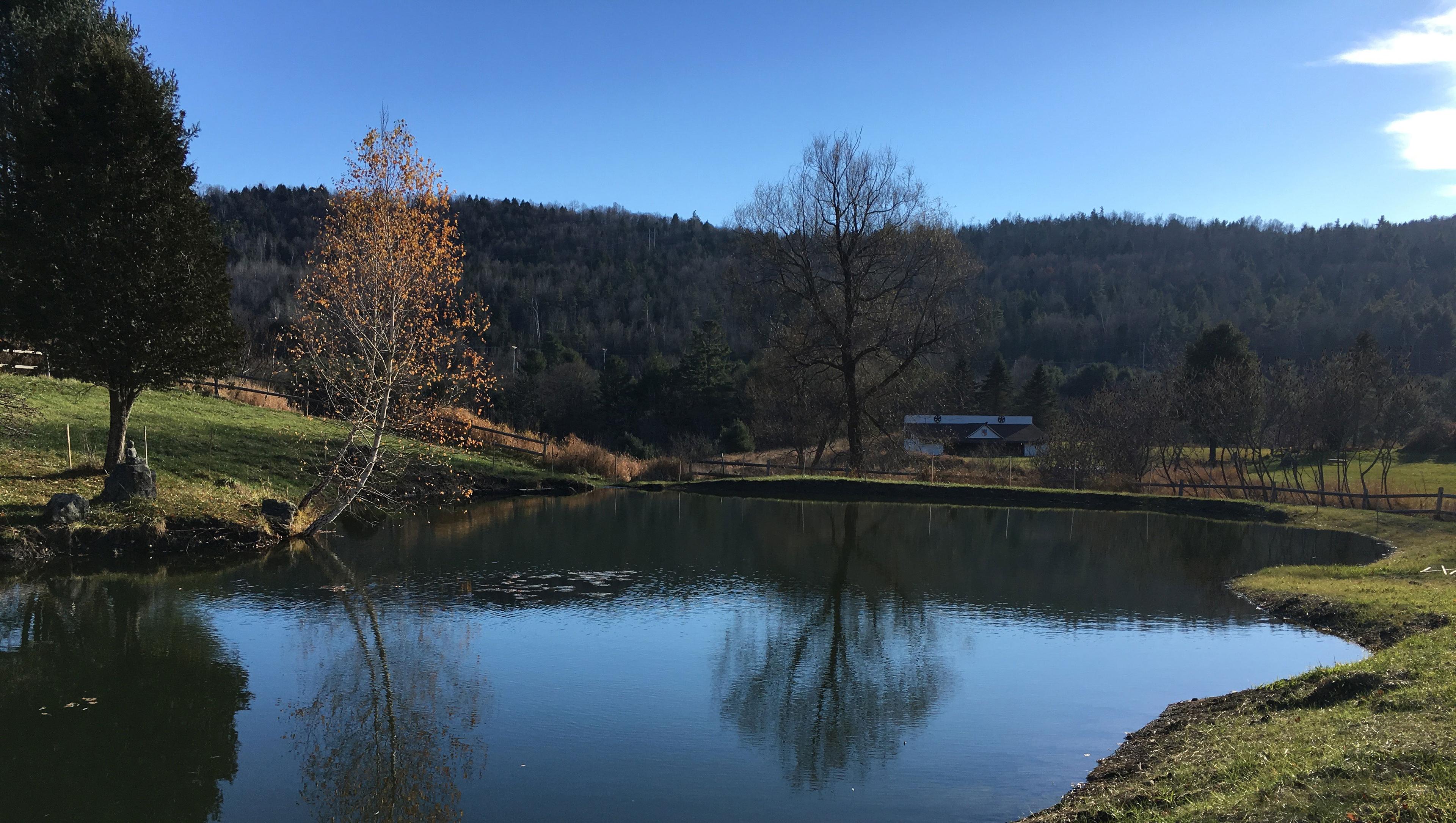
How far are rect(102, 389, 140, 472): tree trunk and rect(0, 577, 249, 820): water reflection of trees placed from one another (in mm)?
5575

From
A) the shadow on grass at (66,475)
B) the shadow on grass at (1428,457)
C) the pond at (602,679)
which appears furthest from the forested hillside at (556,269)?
the pond at (602,679)

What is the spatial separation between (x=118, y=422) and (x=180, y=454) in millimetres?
3408

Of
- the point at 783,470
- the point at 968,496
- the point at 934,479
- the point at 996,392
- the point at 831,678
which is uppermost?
the point at 996,392

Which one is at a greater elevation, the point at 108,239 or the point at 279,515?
the point at 108,239

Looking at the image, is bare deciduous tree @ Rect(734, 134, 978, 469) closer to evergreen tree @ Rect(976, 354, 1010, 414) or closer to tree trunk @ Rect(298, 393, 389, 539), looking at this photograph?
tree trunk @ Rect(298, 393, 389, 539)

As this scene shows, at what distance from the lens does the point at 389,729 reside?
868 cm

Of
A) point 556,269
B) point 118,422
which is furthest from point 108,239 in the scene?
point 556,269

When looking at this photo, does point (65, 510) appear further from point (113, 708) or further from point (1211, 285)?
point (1211, 285)

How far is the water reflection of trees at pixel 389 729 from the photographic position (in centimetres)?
711

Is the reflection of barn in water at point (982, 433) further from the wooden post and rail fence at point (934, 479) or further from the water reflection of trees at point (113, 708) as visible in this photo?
the water reflection of trees at point (113, 708)

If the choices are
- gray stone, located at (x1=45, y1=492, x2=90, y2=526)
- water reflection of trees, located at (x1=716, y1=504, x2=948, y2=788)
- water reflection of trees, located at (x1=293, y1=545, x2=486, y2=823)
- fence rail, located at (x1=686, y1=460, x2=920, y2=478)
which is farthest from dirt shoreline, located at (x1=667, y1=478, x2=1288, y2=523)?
water reflection of trees, located at (x1=293, y1=545, x2=486, y2=823)

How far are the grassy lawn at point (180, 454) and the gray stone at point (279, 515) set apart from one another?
0.36 metres

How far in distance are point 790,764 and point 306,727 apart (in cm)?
451

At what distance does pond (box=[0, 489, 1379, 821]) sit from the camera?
7344 millimetres
